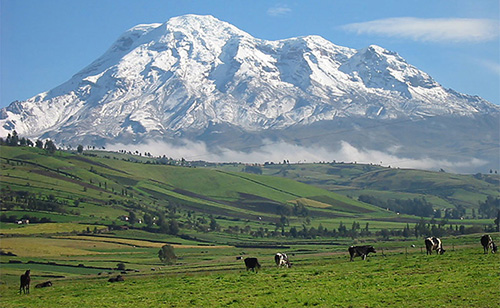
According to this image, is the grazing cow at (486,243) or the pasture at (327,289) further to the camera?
the grazing cow at (486,243)

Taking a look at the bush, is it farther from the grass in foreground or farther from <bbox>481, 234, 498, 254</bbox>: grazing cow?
<bbox>481, 234, 498, 254</bbox>: grazing cow

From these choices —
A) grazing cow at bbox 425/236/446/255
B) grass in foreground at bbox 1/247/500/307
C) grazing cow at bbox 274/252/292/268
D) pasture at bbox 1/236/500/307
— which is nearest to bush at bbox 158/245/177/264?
grazing cow at bbox 274/252/292/268

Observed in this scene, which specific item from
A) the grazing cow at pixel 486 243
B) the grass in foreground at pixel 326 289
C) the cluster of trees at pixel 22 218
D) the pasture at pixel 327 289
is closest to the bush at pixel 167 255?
the pasture at pixel 327 289

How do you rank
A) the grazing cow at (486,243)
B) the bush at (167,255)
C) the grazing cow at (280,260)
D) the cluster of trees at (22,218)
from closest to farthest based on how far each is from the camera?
1. the grazing cow at (486,243)
2. the grazing cow at (280,260)
3. the bush at (167,255)
4. the cluster of trees at (22,218)

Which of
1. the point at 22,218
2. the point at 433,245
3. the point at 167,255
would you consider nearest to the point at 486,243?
the point at 433,245

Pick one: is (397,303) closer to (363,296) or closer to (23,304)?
(363,296)

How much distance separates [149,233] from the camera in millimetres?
196125

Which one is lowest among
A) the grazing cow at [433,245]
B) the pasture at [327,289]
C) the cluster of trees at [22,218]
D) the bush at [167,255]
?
the bush at [167,255]

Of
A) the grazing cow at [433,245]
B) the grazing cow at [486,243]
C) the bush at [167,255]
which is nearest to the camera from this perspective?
the grazing cow at [486,243]

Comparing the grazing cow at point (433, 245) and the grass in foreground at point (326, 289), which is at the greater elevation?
the grazing cow at point (433, 245)

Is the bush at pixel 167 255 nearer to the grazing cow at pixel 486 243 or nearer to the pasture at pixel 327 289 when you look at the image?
the pasture at pixel 327 289

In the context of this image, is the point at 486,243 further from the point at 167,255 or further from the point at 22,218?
the point at 22,218

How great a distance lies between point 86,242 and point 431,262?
404ft

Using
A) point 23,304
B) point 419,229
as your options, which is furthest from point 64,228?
point 23,304
